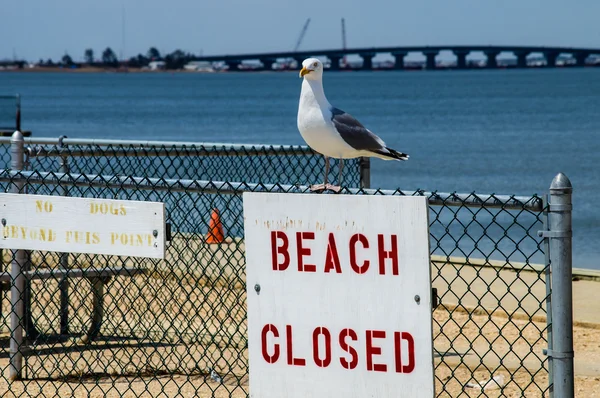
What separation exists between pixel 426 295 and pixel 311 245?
561 mm

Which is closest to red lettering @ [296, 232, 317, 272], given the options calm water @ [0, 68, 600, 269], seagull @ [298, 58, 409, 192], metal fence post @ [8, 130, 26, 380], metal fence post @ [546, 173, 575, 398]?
metal fence post @ [546, 173, 575, 398]

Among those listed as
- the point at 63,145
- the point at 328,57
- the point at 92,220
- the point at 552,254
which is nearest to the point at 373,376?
the point at 552,254

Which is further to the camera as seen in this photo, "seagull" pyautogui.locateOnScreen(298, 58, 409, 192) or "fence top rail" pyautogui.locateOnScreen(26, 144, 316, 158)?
"fence top rail" pyautogui.locateOnScreen(26, 144, 316, 158)

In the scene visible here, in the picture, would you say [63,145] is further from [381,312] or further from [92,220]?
[381,312]

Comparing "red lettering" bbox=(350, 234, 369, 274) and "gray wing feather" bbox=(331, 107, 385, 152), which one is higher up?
"gray wing feather" bbox=(331, 107, 385, 152)

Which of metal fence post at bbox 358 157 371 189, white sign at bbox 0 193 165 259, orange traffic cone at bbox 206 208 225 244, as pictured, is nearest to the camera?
white sign at bbox 0 193 165 259

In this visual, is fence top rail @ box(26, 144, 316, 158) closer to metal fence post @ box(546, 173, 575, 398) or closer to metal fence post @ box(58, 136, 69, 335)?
metal fence post @ box(58, 136, 69, 335)

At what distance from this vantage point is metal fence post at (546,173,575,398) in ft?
14.0

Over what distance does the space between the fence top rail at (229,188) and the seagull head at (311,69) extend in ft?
2.86

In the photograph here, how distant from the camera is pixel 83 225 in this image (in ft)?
17.9

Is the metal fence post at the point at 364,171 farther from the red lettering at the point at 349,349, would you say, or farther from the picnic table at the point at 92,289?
the red lettering at the point at 349,349

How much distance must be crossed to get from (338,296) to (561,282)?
3.05 ft

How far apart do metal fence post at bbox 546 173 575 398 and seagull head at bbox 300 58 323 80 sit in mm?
2246

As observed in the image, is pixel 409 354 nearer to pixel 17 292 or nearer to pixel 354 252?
pixel 354 252
